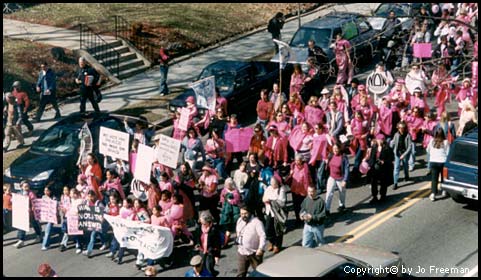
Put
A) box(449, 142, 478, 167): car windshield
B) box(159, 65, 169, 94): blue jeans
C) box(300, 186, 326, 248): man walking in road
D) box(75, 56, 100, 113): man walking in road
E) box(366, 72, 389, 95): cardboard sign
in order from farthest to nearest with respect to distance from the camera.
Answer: box(159, 65, 169, 94): blue jeans, box(75, 56, 100, 113): man walking in road, box(366, 72, 389, 95): cardboard sign, box(449, 142, 478, 167): car windshield, box(300, 186, 326, 248): man walking in road

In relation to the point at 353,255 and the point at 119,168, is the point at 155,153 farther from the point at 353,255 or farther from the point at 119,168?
the point at 353,255

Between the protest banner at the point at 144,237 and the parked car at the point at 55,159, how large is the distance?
3.12 m

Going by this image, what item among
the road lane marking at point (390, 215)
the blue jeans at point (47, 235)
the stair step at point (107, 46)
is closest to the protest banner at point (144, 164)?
the blue jeans at point (47, 235)

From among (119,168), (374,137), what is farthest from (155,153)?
(374,137)

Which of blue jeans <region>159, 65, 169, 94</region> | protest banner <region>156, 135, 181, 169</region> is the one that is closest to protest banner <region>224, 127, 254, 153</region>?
protest banner <region>156, 135, 181, 169</region>

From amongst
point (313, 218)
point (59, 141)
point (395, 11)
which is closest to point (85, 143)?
point (59, 141)

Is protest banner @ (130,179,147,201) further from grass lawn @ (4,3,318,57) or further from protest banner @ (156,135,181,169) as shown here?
grass lawn @ (4,3,318,57)

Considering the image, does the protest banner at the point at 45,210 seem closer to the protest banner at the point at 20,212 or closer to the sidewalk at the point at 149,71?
the protest banner at the point at 20,212

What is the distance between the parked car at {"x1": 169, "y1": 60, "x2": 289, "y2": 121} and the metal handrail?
16.6ft

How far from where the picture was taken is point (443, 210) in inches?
731

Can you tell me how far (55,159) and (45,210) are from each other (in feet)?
7.55

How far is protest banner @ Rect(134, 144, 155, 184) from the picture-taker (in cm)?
1805

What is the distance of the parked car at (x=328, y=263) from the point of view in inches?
528

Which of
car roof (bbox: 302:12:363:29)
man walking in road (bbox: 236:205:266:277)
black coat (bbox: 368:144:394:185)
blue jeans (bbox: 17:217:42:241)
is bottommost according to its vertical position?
blue jeans (bbox: 17:217:42:241)
